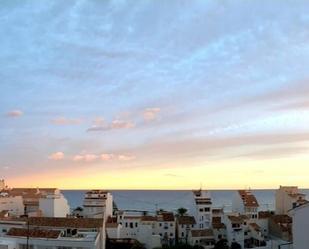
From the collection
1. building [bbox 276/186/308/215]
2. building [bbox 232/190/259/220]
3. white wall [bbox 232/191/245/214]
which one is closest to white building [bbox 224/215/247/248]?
building [bbox 232/190/259/220]

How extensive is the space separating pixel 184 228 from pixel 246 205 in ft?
24.3

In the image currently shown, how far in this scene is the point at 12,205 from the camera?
53.4m

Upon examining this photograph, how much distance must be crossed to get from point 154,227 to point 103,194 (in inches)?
294

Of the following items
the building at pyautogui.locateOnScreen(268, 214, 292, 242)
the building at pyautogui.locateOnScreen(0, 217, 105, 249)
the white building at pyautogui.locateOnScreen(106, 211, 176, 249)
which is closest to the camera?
the building at pyautogui.locateOnScreen(0, 217, 105, 249)

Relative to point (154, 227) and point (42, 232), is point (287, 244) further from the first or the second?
point (42, 232)

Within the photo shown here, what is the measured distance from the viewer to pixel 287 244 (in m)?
40.5

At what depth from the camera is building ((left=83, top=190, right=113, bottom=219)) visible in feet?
165

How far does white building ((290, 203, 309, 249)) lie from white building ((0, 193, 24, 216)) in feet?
127

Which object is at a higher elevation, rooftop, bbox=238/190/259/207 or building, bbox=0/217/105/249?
rooftop, bbox=238/190/259/207

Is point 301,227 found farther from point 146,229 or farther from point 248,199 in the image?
point 248,199

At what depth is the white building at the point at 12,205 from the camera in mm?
52906

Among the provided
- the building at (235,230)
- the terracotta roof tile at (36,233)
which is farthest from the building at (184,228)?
the terracotta roof tile at (36,233)

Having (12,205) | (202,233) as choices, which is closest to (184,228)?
(202,233)

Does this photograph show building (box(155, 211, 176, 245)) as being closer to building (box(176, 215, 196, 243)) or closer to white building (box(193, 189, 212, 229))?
building (box(176, 215, 196, 243))
